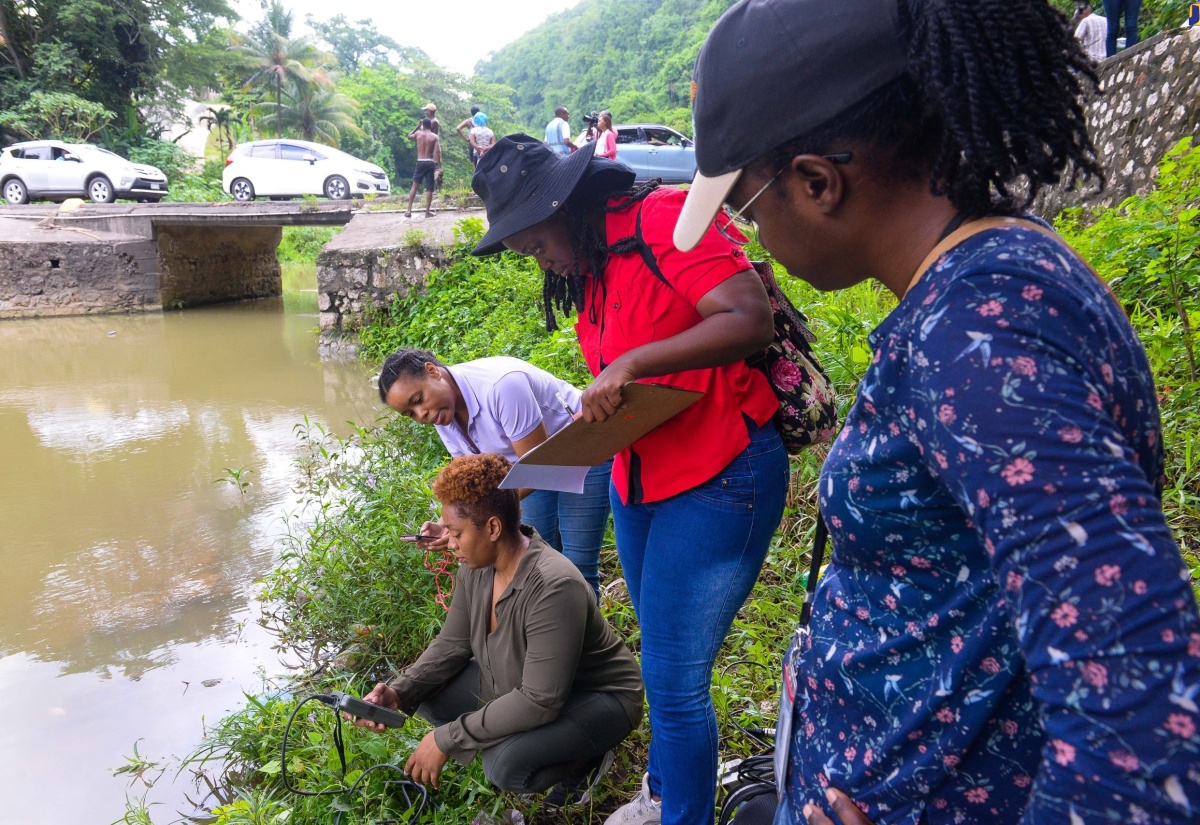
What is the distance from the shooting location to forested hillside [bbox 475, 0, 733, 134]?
Result: 39.2 meters

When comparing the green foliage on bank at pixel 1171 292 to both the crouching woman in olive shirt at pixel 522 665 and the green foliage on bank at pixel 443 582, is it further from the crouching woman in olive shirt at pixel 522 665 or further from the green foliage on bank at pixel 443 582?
the crouching woman in olive shirt at pixel 522 665

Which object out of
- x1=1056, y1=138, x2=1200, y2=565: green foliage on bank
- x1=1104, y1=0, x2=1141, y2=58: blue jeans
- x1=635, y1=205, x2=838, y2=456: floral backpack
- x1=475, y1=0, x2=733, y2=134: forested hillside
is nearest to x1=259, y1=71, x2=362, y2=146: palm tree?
x1=475, y1=0, x2=733, y2=134: forested hillside

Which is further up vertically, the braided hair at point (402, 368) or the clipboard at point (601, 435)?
the clipboard at point (601, 435)

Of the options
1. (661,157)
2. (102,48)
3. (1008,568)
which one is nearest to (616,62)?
(102,48)

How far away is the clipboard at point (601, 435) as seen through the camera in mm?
1609

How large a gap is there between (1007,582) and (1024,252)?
25cm

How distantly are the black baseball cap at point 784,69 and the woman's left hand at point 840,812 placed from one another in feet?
2.11

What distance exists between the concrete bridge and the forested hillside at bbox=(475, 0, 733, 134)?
20.3m

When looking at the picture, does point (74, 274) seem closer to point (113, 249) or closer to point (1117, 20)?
point (113, 249)

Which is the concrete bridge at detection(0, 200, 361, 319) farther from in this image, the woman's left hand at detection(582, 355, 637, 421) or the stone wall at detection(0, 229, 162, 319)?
the woman's left hand at detection(582, 355, 637, 421)

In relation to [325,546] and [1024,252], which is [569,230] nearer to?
[1024,252]

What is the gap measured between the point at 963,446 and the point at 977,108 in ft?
1.03

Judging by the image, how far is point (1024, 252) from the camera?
25.9 inches

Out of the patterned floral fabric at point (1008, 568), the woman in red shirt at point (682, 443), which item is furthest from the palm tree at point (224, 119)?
the patterned floral fabric at point (1008, 568)
